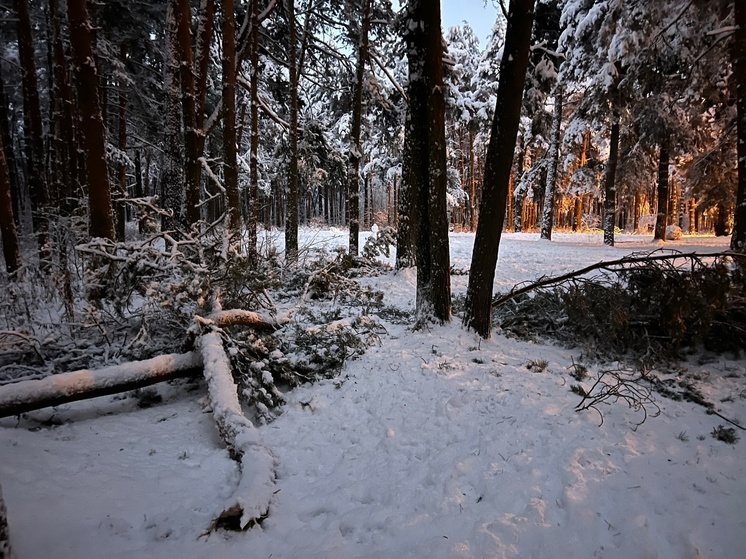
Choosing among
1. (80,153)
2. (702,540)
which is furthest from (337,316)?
(80,153)

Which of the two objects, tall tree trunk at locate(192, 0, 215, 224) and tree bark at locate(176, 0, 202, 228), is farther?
tall tree trunk at locate(192, 0, 215, 224)

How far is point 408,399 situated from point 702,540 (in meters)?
2.39

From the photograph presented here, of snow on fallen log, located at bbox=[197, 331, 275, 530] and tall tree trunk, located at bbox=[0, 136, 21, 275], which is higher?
tall tree trunk, located at bbox=[0, 136, 21, 275]

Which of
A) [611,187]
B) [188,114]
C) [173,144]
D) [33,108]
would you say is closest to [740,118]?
[611,187]

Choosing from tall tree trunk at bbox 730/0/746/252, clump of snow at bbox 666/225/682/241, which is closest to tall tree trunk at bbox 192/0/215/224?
tall tree trunk at bbox 730/0/746/252

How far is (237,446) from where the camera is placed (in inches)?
117

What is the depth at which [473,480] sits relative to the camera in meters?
2.85

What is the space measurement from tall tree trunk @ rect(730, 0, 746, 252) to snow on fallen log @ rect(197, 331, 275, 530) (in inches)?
333

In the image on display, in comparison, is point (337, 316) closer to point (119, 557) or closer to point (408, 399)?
point (408, 399)

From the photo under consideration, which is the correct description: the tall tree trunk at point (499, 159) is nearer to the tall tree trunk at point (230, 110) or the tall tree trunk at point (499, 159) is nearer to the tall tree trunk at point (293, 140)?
the tall tree trunk at point (230, 110)

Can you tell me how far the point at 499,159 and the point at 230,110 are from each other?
5537mm

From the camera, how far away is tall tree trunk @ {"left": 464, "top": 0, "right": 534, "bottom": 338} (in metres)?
4.65

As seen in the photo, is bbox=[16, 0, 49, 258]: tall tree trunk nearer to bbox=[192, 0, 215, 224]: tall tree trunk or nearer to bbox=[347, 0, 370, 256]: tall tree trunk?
bbox=[192, 0, 215, 224]: tall tree trunk

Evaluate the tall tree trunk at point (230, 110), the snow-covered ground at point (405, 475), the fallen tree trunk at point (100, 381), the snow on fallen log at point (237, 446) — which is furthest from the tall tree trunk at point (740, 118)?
the tall tree trunk at point (230, 110)
